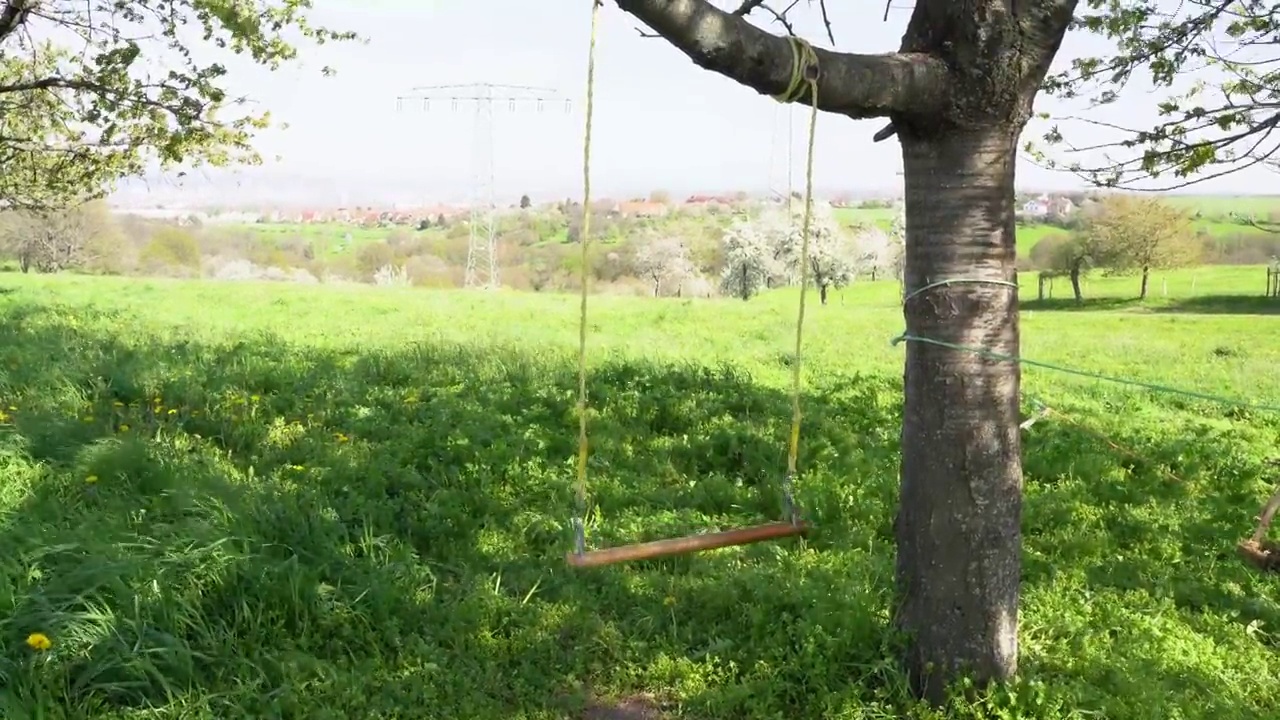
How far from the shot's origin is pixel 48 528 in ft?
13.5

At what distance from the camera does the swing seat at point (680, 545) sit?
2.99 metres

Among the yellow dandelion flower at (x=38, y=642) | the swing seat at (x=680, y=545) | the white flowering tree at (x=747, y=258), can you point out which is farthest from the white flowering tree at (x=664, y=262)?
the yellow dandelion flower at (x=38, y=642)

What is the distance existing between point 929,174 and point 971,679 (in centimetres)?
174

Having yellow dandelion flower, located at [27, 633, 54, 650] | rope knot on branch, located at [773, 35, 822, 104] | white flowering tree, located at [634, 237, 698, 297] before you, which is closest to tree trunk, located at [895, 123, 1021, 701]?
rope knot on branch, located at [773, 35, 822, 104]

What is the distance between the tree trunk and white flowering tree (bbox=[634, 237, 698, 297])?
41582 millimetres

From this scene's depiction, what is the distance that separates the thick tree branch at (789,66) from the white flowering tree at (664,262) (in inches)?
1644

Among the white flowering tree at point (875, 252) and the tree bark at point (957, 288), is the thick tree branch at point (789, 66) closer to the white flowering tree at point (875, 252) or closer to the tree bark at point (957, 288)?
the tree bark at point (957, 288)

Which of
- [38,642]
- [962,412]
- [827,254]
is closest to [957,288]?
[962,412]

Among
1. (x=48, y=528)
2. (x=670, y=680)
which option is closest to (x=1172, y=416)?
(x=670, y=680)

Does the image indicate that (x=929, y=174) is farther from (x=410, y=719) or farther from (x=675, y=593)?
(x=410, y=719)

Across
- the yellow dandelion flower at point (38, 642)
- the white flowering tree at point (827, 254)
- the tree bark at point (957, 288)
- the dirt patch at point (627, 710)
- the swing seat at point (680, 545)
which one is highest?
the white flowering tree at point (827, 254)

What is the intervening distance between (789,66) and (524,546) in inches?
112

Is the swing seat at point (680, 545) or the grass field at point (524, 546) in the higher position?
the swing seat at point (680, 545)

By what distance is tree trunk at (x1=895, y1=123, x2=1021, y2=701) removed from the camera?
9.76 ft
